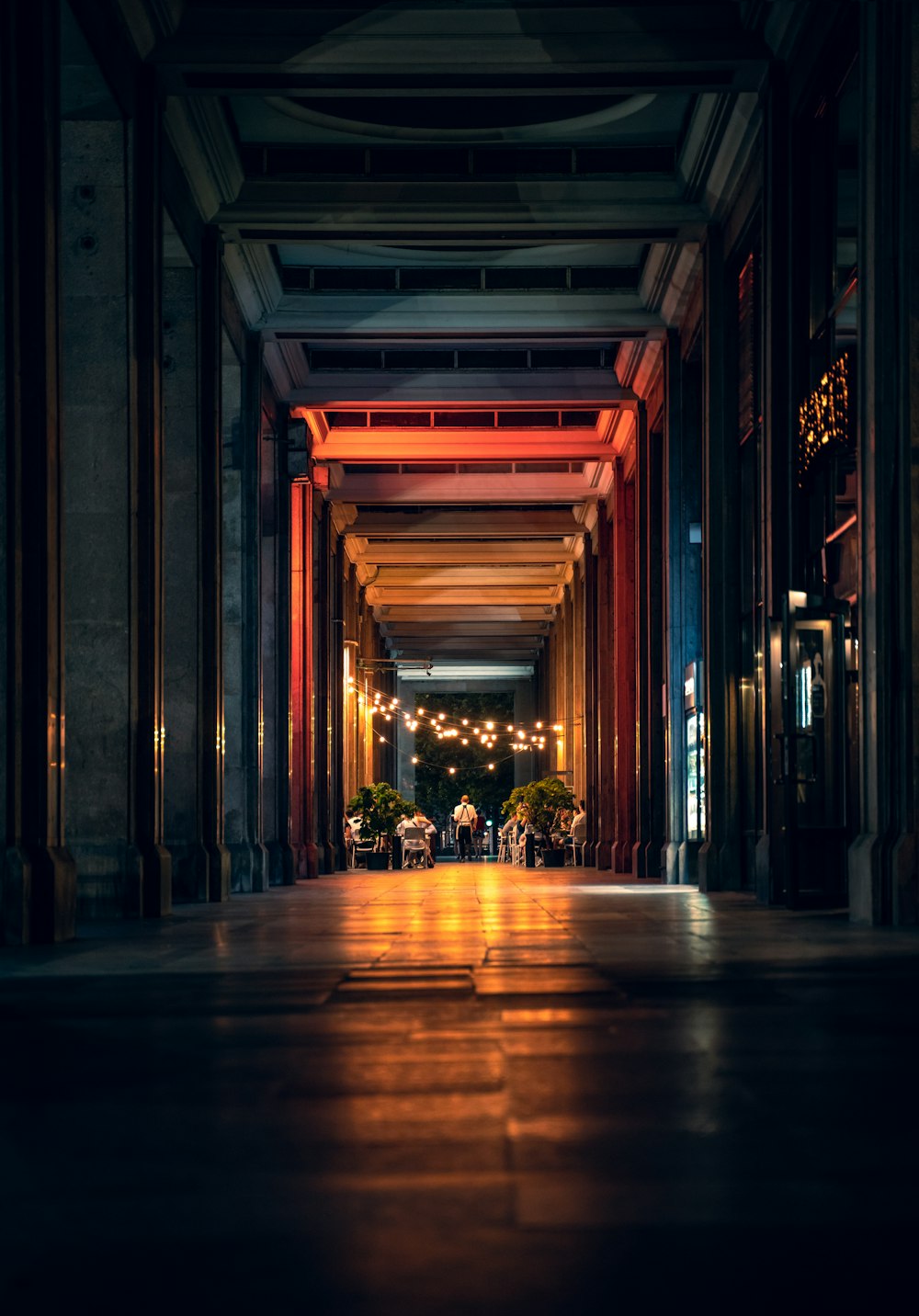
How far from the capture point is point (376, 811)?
3669 centimetres

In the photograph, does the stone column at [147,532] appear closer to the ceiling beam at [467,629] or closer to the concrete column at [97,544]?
the concrete column at [97,544]

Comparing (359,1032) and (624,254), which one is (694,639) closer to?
(624,254)

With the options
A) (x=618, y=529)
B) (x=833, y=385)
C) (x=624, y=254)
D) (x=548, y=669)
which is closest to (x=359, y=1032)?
(x=833, y=385)

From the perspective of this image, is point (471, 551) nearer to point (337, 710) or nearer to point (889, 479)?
point (337, 710)

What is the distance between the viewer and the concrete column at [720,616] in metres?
20.4

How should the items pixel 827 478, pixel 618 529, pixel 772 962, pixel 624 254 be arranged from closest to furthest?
pixel 772 962 → pixel 827 478 → pixel 624 254 → pixel 618 529

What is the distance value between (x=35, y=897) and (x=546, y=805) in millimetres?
27284

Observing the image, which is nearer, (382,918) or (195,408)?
(382,918)

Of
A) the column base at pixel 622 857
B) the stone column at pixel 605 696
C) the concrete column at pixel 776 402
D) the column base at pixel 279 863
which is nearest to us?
the concrete column at pixel 776 402

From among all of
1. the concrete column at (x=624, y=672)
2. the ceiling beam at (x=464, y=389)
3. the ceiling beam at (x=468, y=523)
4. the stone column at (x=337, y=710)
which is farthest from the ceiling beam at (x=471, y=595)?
the ceiling beam at (x=464, y=389)

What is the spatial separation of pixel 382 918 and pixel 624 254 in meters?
13.0

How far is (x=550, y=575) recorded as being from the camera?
47.6 metres

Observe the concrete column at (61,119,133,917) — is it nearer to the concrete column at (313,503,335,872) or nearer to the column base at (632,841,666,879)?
the column base at (632,841,666,879)

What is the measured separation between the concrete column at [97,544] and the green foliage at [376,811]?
20937 millimetres
